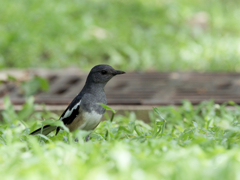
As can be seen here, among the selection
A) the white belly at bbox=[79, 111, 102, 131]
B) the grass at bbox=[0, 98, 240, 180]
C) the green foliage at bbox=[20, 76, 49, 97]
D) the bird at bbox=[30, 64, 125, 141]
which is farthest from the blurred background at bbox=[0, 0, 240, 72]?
the grass at bbox=[0, 98, 240, 180]

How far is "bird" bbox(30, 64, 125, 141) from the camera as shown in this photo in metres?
3.13

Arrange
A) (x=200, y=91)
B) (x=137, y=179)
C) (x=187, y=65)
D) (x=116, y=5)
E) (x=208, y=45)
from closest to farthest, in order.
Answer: (x=137, y=179)
(x=200, y=91)
(x=187, y=65)
(x=208, y=45)
(x=116, y=5)

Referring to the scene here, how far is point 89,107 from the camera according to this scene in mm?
3139

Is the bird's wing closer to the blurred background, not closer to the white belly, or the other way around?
the white belly

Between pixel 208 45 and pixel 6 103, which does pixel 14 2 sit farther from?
pixel 6 103

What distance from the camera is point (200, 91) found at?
5207 mm

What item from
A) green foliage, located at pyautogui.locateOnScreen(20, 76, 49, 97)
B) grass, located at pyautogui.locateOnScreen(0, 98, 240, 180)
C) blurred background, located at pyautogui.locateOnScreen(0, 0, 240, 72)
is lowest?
green foliage, located at pyautogui.locateOnScreen(20, 76, 49, 97)

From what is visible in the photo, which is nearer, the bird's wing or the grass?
the grass

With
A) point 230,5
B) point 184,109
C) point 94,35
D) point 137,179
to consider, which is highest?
point 230,5

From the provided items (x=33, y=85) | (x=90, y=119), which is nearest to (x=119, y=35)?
(x=33, y=85)

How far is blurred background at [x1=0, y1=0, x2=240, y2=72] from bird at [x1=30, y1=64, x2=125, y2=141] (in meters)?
3.65

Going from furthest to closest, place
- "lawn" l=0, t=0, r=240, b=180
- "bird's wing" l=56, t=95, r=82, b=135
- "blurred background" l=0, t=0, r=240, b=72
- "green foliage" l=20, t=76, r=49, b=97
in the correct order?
"blurred background" l=0, t=0, r=240, b=72 → "green foliage" l=20, t=76, r=49, b=97 → "bird's wing" l=56, t=95, r=82, b=135 → "lawn" l=0, t=0, r=240, b=180

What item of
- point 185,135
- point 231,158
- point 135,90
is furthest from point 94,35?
point 231,158

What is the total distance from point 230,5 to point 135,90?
7927 millimetres
